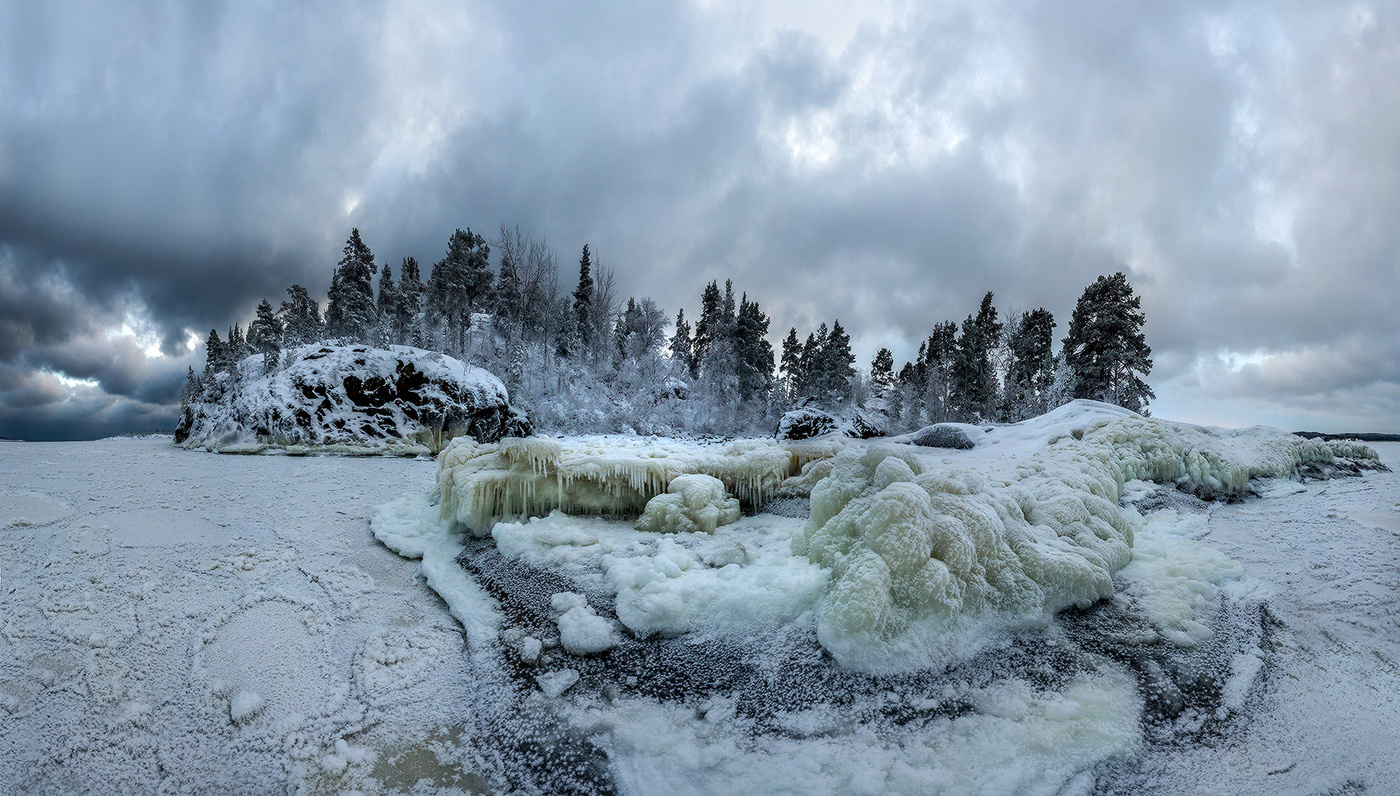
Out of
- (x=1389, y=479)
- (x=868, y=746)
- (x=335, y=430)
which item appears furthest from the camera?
(x=335, y=430)

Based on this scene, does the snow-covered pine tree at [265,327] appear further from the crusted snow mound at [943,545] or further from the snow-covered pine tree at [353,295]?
the crusted snow mound at [943,545]

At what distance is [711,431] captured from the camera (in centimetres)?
3397

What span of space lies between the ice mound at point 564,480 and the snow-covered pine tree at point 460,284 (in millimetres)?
28043

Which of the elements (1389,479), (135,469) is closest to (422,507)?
(135,469)

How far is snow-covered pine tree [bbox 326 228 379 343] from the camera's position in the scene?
31.5 m

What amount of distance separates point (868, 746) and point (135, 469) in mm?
15342

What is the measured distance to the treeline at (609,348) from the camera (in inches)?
1198

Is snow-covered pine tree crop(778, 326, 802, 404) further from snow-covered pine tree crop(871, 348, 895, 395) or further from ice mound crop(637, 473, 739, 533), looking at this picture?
ice mound crop(637, 473, 739, 533)

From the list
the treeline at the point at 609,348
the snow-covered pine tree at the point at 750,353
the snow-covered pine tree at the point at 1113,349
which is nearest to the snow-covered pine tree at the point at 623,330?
the treeline at the point at 609,348

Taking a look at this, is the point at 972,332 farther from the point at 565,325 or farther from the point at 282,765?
the point at 282,765

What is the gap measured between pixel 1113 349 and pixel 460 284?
1491 inches

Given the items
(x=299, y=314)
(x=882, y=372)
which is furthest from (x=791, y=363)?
(x=299, y=314)

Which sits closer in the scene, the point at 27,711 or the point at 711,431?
the point at 27,711

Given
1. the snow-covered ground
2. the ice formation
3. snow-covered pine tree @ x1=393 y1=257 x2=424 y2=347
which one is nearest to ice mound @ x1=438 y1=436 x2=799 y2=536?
the snow-covered ground
